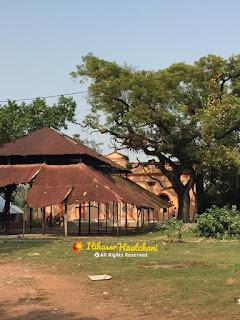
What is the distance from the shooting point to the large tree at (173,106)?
2952cm

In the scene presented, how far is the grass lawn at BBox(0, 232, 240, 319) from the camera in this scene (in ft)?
24.7

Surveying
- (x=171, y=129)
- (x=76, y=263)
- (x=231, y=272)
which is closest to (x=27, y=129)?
(x=171, y=129)

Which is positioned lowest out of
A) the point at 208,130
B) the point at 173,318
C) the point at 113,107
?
the point at 173,318

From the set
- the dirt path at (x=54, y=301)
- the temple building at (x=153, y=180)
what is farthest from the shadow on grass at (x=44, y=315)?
the temple building at (x=153, y=180)

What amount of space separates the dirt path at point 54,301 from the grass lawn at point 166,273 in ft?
1.26

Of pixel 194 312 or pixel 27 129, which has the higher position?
pixel 27 129

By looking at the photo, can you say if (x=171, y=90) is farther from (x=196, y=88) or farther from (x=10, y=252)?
(x=10, y=252)

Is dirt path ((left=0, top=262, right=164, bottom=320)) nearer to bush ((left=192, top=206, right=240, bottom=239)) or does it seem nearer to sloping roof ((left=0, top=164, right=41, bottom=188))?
bush ((left=192, top=206, right=240, bottom=239))

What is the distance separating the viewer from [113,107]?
32062 millimetres

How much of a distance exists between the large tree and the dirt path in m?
20.9

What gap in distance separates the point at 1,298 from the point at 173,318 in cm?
353

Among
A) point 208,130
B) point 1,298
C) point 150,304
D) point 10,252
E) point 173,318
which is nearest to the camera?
point 173,318

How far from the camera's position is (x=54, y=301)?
7.81m

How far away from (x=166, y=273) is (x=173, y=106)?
71.6 feet
